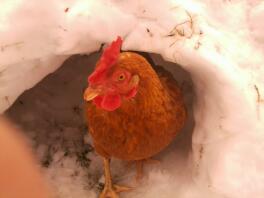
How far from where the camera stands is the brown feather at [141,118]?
1225mm

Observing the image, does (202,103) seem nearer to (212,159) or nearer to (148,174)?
(212,159)

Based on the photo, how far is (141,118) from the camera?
49.7 inches

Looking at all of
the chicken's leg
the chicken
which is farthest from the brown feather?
the chicken's leg

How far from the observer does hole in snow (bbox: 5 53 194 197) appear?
1549 mm

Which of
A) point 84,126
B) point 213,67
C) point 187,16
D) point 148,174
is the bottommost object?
point 148,174

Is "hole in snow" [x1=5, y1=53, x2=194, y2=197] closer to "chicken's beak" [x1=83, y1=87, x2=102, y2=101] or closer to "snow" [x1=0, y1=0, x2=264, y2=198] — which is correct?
"snow" [x1=0, y1=0, x2=264, y2=198]

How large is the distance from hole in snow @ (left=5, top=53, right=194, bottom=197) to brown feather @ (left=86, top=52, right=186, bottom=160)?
0.63 ft

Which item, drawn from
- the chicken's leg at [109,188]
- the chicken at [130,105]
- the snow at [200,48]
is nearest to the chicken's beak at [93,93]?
the chicken at [130,105]

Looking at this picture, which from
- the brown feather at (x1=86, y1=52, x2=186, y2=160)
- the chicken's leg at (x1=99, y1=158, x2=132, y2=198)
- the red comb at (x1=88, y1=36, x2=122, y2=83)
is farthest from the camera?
the chicken's leg at (x1=99, y1=158, x2=132, y2=198)

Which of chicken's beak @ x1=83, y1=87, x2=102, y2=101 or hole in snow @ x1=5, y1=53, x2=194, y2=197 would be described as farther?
hole in snow @ x1=5, y1=53, x2=194, y2=197

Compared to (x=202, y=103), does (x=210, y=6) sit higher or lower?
higher

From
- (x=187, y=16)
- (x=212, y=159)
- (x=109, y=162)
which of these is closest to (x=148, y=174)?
(x=109, y=162)

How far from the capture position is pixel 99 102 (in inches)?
46.0

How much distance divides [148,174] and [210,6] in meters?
0.61
